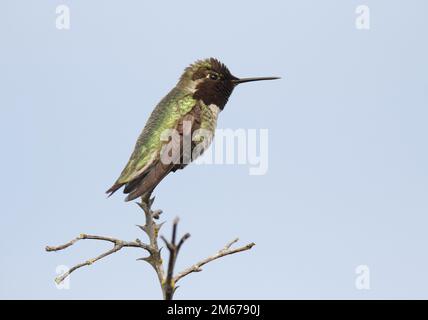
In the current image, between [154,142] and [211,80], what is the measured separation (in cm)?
190

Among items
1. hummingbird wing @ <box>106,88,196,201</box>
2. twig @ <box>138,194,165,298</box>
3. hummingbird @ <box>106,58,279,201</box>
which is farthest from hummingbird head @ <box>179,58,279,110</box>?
twig @ <box>138,194,165,298</box>

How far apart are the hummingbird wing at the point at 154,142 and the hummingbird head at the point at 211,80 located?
0.30 m

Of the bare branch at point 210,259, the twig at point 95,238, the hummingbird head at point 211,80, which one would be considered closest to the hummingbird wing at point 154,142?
the hummingbird head at point 211,80

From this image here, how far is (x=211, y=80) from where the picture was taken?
32.7 feet

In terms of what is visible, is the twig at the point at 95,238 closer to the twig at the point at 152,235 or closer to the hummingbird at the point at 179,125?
the twig at the point at 152,235

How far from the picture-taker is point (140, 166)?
322 inches

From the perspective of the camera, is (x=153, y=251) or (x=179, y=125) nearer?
(x=153, y=251)

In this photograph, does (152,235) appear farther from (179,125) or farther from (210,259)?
(179,125)

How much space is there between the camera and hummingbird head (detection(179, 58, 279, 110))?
32.1ft

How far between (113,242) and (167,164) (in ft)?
10.1

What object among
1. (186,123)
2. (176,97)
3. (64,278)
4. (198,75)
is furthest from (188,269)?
(198,75)

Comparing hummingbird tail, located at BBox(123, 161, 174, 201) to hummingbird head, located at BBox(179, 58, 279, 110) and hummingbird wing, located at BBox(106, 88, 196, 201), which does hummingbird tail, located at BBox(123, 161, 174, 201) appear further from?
hummingbird head, located at BBox(179, 58, 279, 110)

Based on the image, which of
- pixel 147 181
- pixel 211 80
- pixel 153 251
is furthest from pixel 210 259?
pixel 211 80
